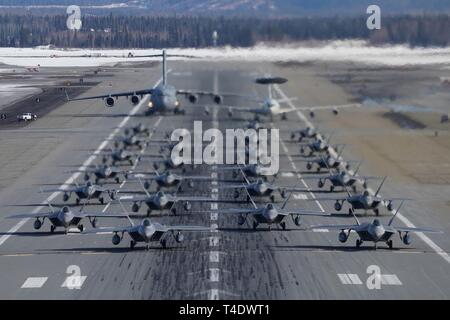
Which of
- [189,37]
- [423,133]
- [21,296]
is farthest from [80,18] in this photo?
[21,296]

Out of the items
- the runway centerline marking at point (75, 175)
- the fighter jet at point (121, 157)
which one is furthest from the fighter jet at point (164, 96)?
the fighter jet at point (121, 157)

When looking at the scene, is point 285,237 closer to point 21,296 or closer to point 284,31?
point 21,296

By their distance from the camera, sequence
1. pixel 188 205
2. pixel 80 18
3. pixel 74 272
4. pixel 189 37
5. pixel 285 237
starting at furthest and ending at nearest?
pixel 80 18
pixel 189 37
pixel 188 205
pixel 285 237
pixel 74 272

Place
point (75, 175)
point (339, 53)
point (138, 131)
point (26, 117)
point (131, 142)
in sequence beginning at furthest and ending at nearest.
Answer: point (26, 117) < point (138, 131) < point (339, 53) < point (131, 142) < point (75, 175)

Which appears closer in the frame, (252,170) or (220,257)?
(220,257)

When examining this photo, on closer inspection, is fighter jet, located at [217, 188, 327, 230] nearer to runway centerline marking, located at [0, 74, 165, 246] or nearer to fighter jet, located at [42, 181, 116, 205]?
fighter jet, located at [42, 181, 116, 205]

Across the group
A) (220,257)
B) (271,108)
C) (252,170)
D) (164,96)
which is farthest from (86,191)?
(271,108)

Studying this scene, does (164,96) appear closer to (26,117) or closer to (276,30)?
(26,117)

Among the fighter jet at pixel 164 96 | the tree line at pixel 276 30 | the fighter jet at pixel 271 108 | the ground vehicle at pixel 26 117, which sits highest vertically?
the tree line at pixel 276 30

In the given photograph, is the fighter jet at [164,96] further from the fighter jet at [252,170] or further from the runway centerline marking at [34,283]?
the runway centerline marking at [34,283]

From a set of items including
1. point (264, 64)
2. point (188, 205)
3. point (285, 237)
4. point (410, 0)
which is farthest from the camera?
point (264, 64)

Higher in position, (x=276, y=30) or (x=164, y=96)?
(x=276, y=30)
